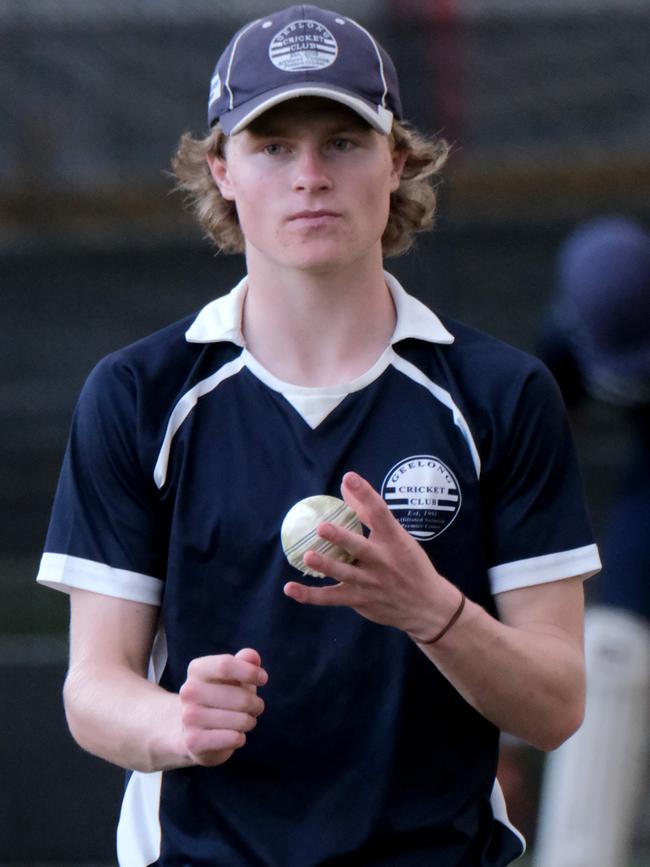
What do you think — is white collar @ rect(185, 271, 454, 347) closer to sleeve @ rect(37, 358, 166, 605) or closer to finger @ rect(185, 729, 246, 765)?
sleeve @ rect(37, 358, 166, 605)

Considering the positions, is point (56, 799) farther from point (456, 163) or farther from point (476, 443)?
point (476, 443)

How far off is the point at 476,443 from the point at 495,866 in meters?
0.66

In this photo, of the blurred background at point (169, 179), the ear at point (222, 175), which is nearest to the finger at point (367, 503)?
the ear at point (222, 175)

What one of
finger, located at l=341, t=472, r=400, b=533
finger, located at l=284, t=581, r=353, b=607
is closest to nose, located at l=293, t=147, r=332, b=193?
finger, located at l=341, t=472, r=400, b=533

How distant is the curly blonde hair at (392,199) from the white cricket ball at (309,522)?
2.26 feet

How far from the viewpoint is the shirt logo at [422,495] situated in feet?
7.59

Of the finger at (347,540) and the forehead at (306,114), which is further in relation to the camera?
the forehead at (306,114)

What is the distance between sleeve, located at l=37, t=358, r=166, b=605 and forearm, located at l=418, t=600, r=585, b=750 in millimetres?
479

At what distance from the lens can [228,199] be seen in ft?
8.68

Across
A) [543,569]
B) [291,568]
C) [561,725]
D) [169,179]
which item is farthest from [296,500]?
[169,179]

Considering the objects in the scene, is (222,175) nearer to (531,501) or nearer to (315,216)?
(315,216)

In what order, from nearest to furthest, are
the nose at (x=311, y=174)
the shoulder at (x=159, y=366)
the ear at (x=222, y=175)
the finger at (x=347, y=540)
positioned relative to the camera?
1. the finger at (x=347, y=540)
2. the nose at (x=311, y=174)
3. the shoulder at (x=159, y=366)
4. the ear at (x=222, y=175)

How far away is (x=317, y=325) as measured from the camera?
244cm

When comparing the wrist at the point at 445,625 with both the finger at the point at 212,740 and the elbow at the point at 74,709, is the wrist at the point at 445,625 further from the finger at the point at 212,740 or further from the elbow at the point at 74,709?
the elbow at the point at 74,709
